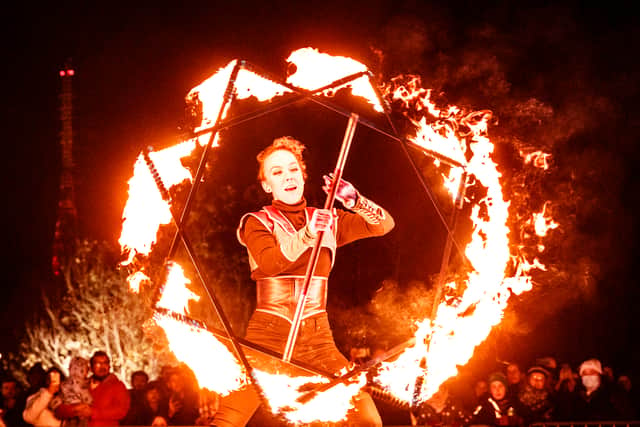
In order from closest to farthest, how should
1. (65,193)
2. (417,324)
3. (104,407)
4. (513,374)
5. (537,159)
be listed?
1. (417,324)
2. (104,407)
3. (513,374)
4. (537,159)
5. (65,193)

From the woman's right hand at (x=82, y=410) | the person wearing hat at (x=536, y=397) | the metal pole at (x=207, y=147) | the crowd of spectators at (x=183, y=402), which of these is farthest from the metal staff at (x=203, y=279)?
the person wearing hat at (x=536, y=397)

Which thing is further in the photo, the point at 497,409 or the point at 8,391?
the point at 8,391

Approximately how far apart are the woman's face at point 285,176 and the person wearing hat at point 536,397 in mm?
4088

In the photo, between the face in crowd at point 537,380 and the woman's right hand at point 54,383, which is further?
the face in crowd at point 537,380

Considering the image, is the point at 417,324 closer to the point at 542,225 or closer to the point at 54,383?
the point at 54,383

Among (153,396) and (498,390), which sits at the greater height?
(498,390)

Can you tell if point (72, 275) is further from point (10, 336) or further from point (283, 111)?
point (283, 111)

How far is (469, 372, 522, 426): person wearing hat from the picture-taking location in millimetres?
7820

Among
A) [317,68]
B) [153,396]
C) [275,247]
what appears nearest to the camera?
[275,247]

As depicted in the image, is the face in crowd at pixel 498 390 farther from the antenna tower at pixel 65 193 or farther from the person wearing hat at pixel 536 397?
the antenna tower at pixel 65 193

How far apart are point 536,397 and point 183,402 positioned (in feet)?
11.8

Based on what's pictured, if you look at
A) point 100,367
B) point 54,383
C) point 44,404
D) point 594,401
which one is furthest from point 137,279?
point 594,401

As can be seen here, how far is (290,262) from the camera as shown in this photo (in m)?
5.40

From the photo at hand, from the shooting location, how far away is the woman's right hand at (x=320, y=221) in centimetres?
514
